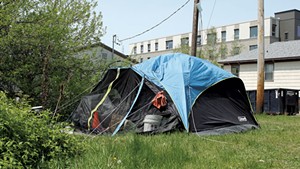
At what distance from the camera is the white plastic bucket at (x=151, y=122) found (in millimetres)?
7798

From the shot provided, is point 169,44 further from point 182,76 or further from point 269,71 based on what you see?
point 182,76

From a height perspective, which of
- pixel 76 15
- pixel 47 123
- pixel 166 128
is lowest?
pixel 166 128

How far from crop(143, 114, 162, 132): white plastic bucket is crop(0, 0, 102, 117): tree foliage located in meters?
2.97

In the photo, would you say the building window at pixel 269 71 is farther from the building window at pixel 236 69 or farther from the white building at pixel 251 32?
the white building at pixel 251 32

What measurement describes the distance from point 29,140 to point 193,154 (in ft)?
8.23

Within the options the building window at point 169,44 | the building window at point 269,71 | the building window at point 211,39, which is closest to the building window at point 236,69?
the building window at point 269,71

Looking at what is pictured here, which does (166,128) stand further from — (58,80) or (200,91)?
(58,80)

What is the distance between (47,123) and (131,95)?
4048 mm

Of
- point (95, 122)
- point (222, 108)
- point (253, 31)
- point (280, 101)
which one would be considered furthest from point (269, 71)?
point (253, 31)

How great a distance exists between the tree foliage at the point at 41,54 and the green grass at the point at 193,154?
4.39m

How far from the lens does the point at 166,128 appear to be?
7.88 metres

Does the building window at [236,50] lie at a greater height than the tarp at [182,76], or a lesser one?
greater

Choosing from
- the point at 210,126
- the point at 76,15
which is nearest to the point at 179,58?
the point at 210,126

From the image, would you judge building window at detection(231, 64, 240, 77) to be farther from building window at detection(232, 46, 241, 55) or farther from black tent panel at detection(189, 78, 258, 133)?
building window at detection(232, 46, 241, 55)
